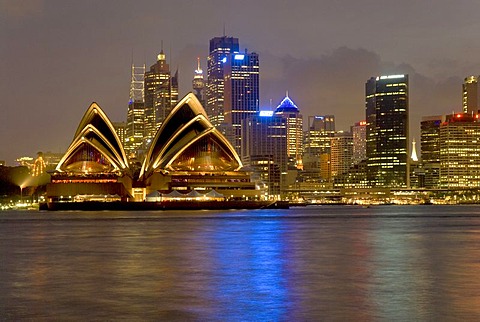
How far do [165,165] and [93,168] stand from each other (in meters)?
12.1

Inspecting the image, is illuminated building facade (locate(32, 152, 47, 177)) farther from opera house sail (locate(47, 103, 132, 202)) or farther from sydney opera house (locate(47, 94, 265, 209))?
sydney opera house (locate(47, 94, 265, 209))

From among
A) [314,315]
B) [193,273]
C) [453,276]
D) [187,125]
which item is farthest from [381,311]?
[187,125]

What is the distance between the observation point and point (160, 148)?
367 ft

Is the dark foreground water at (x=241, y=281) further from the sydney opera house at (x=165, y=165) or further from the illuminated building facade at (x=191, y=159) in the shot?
the sydney opera house at (x=165, y=165)

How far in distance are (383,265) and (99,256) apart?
10361 mm

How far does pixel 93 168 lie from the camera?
117m

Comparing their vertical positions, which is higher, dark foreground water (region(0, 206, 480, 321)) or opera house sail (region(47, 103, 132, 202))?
opera house sail (region(47, 103, 132, 202))

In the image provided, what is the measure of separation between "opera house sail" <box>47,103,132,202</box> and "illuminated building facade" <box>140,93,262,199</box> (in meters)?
4.10

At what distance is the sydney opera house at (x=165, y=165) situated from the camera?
109688 mm

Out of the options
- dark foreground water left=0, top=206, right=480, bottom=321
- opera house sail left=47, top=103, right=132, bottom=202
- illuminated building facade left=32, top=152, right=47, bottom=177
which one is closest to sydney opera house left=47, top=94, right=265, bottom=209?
opera house sail left=47, top=103, right=132, bottom=202

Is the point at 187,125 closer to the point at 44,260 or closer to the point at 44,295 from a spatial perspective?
the point at 44,260

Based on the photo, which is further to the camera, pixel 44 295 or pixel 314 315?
pixel 44 295

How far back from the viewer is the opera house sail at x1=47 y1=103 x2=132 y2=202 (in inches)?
4385

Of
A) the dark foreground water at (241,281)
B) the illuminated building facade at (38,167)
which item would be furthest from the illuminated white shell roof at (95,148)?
the dark foreground water at (241,281)
